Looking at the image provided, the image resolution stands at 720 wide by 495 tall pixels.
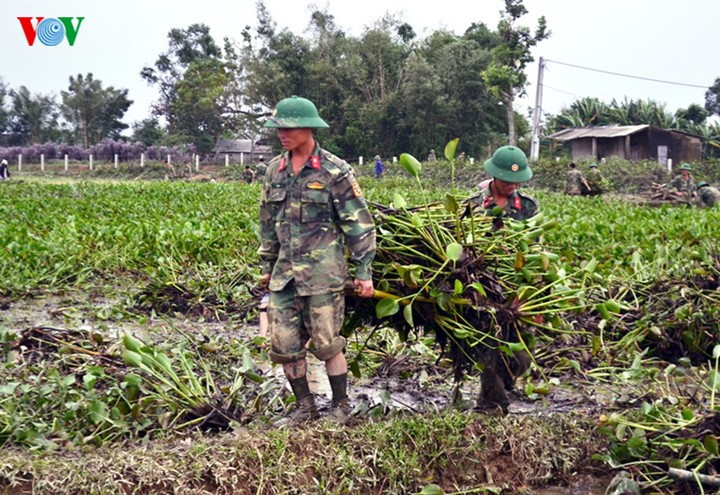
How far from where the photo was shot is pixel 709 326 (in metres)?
5.60

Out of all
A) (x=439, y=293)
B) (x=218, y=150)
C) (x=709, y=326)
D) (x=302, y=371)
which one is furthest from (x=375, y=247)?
(x=218, y=150)

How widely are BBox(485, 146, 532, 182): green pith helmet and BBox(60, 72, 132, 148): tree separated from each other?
59005mm

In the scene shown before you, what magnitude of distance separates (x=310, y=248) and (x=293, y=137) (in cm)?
56

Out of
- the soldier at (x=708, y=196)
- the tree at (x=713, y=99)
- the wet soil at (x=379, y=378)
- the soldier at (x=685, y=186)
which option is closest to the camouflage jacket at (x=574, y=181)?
the soldier at (x=685, y=186)

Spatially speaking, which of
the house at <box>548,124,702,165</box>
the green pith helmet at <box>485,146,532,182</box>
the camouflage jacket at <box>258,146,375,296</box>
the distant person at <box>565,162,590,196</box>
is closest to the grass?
the camouflage jacket at <box>258,146,375,296</box>

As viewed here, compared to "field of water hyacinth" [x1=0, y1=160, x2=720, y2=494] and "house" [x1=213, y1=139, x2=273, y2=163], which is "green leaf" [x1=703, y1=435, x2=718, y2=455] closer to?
"field of water hyacinth" [x1=0, y1=160, x2=720, y2=494]

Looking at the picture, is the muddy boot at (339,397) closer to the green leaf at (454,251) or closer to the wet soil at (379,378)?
the wet soil at (379,378)

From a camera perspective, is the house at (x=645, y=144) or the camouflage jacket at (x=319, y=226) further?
the house at (x=645, y=144)

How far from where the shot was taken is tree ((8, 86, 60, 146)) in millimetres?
64438

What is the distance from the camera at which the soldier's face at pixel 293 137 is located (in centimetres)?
408

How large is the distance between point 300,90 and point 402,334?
4346 cm

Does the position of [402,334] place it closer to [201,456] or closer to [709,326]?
[201,456]

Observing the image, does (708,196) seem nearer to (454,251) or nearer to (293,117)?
(454,251)

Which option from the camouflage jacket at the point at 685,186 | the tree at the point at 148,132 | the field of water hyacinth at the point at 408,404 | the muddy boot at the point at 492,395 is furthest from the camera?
the tree at the point at 148,132
